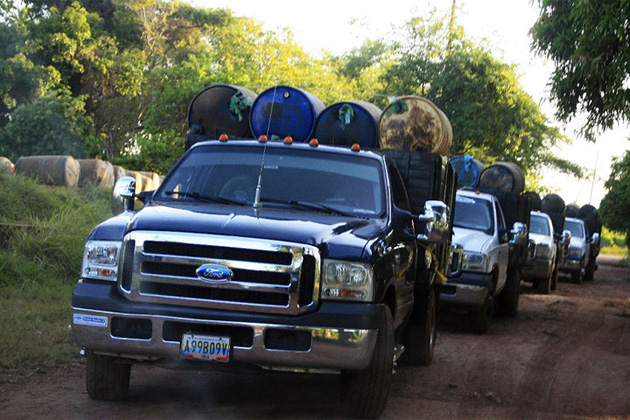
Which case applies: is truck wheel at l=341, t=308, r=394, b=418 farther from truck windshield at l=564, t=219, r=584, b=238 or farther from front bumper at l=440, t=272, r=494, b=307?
truck windshield at l=564, t=219, r=584, b=238

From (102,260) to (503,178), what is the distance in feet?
38.7

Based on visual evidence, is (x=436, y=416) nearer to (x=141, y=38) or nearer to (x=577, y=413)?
(x=577, y=413)

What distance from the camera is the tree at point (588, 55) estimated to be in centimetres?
1145

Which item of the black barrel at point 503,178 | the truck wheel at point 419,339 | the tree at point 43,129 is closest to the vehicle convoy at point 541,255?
the black barrel at point 503,178

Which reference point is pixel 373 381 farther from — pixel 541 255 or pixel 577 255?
pixel 577 255

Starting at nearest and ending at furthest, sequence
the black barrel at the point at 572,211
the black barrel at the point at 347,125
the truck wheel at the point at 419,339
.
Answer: the truck wheel at the point at 419,339 → the black barrel at the point at 347,125 → the black barrel at the point at 572,211

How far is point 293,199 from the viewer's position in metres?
6.51

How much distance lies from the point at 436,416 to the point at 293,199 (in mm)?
1832

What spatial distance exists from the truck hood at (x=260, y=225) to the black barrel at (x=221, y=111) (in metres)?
3.46

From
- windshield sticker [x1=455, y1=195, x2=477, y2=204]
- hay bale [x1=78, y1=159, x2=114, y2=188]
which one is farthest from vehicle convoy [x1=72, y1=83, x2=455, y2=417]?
hay bale [x1=78, y1=159, x2=114, y2=188]

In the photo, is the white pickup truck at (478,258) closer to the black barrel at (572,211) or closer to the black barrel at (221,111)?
the black barrel at (221,111)

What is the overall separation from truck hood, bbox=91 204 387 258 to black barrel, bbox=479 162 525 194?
10616 mm

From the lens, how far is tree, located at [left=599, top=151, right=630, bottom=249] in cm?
3162

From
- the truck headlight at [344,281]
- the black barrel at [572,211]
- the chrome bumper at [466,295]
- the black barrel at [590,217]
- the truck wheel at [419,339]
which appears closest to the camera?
the truck headlight at [344,281]
